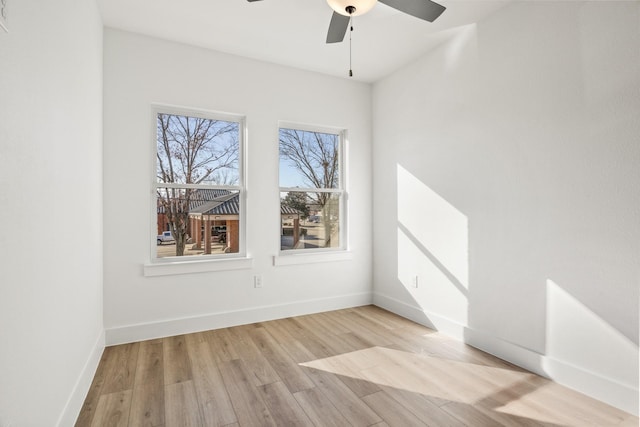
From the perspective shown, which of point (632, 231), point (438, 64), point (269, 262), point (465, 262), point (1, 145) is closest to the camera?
→ point (1, 145)

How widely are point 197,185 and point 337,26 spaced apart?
194cm

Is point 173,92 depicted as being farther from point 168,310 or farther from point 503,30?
point 503,30

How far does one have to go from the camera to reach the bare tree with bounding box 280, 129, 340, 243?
3717mm

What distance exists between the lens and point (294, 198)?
12.2ft

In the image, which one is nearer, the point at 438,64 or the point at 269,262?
the point at 438,64

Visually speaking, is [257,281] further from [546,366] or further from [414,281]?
[546,366]

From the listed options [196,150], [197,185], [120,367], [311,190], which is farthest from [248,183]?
[120,367]

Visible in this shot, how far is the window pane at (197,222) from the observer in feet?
10.2

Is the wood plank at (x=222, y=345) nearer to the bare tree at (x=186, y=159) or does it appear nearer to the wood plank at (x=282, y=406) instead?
the wood plank at (x=282, y=406)

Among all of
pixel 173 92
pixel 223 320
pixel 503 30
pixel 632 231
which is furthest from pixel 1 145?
pixel 503 30

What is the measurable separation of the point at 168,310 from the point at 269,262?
106 cm

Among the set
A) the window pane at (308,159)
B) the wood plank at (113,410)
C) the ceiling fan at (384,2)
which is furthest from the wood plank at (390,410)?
the ceiling fan at (384,2)

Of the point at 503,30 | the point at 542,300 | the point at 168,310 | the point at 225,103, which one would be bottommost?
the point at 168,310

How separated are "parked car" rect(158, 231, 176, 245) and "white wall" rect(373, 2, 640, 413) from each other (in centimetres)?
243
